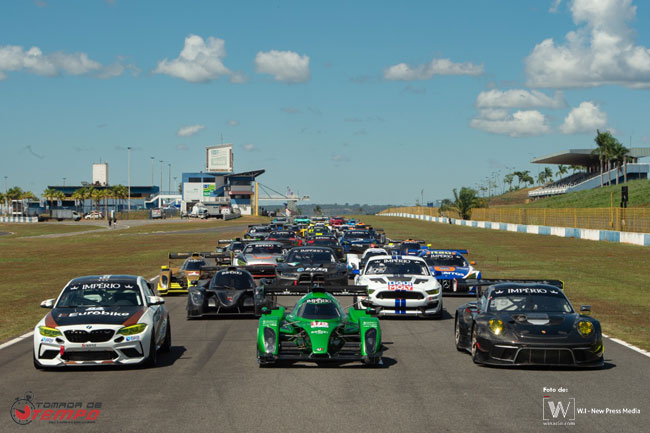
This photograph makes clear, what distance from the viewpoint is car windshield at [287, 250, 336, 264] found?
88.4 feet

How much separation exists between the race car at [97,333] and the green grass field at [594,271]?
30.8 ft

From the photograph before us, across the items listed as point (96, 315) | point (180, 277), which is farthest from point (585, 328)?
point (180, 277)

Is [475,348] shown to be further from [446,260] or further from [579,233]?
[579,233]

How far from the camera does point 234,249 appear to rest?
113 ft

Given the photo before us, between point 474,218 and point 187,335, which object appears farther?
point 474,218

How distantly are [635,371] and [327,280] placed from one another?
42.9ft

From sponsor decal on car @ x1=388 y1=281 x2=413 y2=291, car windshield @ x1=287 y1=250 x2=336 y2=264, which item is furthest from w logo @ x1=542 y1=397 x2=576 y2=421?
car windshield @ x1=287 y1=250 x2=336 y2=264

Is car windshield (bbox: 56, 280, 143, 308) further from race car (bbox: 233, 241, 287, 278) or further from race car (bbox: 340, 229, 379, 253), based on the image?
race car (bbox: 340, 229, 379, 253)

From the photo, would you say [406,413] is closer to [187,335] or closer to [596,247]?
[187,335]

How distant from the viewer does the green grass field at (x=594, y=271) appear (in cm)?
2089

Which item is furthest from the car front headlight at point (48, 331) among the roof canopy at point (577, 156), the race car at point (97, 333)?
the roof canopy at point (577, 156)

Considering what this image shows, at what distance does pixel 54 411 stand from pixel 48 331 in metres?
3.04

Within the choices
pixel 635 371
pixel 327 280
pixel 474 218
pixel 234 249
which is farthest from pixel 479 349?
pixel 474 218

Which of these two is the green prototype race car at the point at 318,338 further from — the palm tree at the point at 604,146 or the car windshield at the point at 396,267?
the palm tree at the point at 604,146
